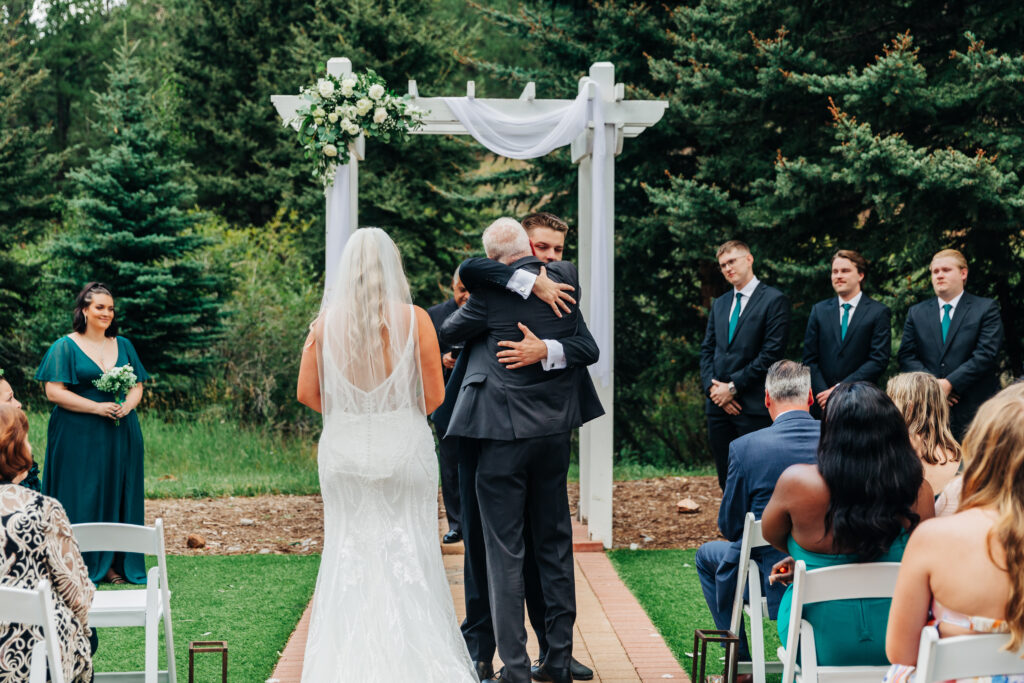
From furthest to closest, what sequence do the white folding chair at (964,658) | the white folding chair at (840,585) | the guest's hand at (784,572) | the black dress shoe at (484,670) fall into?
the black dress shoe at (484,670) < the guest's hand at (784,572) < the white folding chair at (840,585) < the white folding chair at (964,658)

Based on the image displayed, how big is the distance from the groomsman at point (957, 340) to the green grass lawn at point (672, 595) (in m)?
2.04

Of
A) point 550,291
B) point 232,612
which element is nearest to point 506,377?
point 550,291

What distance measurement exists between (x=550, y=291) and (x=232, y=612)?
9.67 feet

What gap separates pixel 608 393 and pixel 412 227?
8048mm

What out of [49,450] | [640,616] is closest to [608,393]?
[640,616]

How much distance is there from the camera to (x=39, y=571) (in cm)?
321

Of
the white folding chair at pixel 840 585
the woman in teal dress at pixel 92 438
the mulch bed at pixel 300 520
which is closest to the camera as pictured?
the white folding chair at pixel 840 585

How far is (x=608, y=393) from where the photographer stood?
6.99 metres

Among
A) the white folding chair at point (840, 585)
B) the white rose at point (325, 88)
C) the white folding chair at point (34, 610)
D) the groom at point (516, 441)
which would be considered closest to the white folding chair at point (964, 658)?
the white folding chair at point (840, 585)

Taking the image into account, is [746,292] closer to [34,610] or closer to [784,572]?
[784,572]

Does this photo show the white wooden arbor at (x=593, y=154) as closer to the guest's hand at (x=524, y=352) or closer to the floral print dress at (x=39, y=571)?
the guest's hand at (x=524, y=352)

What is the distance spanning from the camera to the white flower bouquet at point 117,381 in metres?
6.11

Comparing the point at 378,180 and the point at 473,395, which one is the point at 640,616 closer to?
the point at 473,395

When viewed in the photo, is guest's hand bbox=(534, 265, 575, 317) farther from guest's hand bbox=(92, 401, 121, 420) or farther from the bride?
guest's hand bbox=(92, 401, 121, 420)
